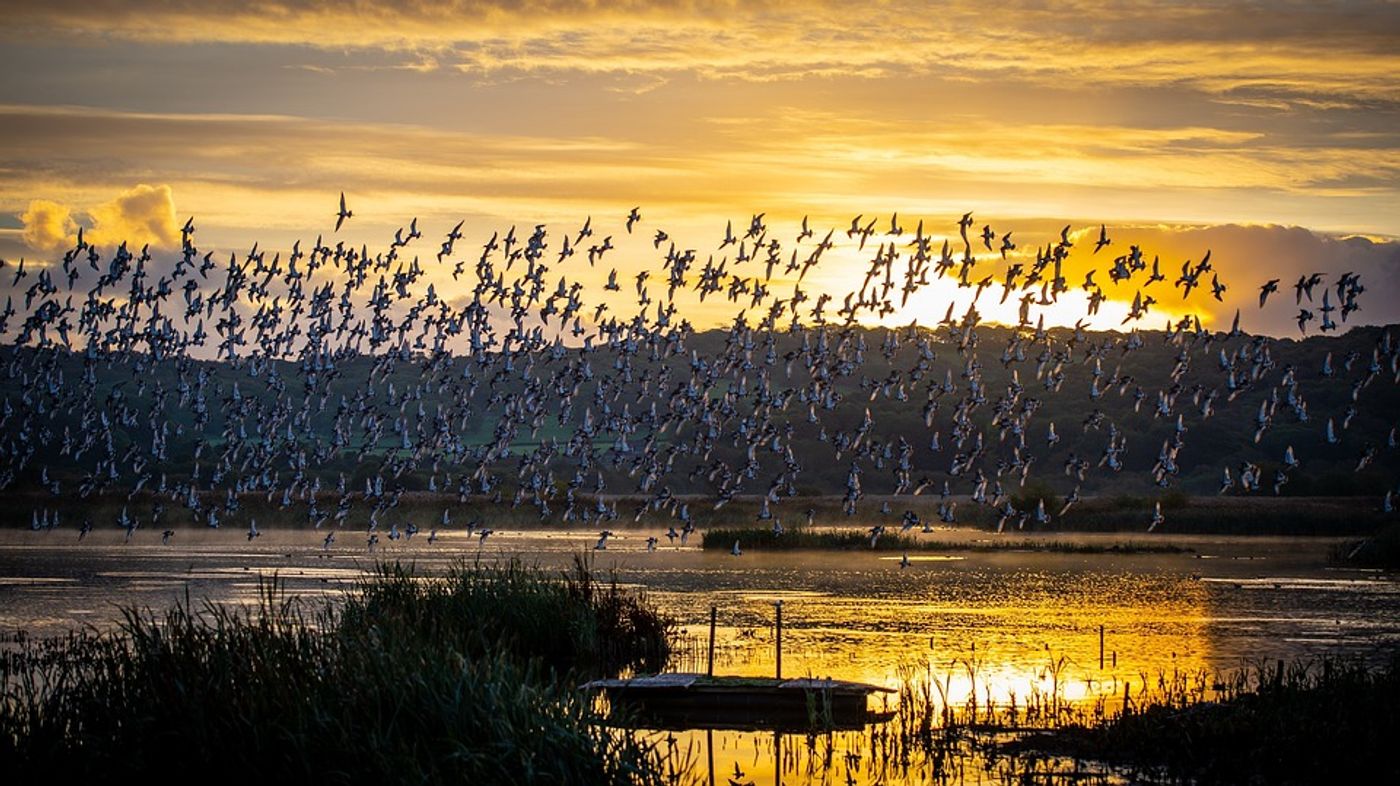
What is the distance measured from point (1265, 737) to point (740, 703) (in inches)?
340

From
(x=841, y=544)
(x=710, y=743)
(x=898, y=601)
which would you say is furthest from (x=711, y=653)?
(x=841, y=544)

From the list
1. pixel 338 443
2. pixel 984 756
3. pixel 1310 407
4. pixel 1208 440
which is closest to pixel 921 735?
pixel 984 756

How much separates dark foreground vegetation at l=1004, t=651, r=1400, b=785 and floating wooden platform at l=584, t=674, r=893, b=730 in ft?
10.9

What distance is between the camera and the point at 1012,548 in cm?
7844

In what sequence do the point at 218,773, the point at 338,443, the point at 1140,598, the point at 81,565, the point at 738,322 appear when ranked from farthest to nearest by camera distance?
the point at 338,443 → the point at 738,322 → the point at 81,565 → the point at 1140,598 → the point at 218,773

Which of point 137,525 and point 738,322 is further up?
point 738,322

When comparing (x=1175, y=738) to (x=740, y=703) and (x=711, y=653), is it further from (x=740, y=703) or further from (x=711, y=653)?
(x=711, y=653)

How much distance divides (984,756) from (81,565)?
47649 mm

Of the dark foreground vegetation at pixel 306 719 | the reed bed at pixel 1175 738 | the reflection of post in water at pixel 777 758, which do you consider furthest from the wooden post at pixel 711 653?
the dark foreground vegetation at pixel 306 719

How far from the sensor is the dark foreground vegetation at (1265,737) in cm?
2266

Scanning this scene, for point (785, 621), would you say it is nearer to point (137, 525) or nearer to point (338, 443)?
point (338, 443)

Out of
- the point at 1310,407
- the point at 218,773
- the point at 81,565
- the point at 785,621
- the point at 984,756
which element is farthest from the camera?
the point at 1310,407

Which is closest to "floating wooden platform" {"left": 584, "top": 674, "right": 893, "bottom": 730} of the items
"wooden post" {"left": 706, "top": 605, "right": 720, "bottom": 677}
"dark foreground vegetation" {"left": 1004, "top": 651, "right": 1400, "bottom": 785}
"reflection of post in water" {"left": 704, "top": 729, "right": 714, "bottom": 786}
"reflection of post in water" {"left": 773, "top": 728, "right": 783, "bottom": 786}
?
"reflection of post in water" {"left": 704, "top": 729, "right": 714, "bottom": 786}

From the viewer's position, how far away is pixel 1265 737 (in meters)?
23.6
